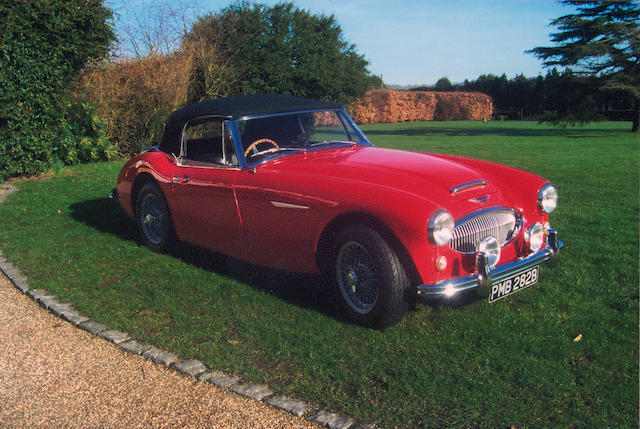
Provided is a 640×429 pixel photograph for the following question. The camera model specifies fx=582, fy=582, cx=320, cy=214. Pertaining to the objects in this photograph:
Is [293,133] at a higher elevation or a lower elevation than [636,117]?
higher

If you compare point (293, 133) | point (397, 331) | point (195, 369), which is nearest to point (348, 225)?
point (397, 331)

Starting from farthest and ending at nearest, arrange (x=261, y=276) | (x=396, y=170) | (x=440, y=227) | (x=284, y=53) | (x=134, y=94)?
(x=284, y=53) → (x=134, y=94) → (x=261, y=276) → (x=396, y=170) → (x=440, y=227)

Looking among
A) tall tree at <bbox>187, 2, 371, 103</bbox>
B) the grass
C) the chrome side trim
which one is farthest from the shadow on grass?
tall tree at <bbox>187, 2, 371, 103</bbox>

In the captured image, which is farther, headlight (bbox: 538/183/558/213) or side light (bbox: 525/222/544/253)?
headlight (bbox: 538/183/558/213)

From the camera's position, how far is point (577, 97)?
31.6 metres

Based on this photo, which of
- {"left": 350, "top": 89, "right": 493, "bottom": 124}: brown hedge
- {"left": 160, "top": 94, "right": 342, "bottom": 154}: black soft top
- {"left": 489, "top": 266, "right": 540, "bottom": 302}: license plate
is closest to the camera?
{"left": 489, "top": 266, "right": 540, "bottom": 302}: license plate

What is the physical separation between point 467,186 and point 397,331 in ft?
3.86

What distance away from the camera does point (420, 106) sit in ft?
181

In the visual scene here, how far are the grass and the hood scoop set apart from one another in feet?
2.75

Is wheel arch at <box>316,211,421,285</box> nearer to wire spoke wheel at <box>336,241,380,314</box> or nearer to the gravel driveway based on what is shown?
wire spoke wheel at <box>336,241,380,314</box>

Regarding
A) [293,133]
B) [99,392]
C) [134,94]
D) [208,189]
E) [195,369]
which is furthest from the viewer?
[134,94]

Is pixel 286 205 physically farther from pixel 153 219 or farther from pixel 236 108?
pixel 153 219

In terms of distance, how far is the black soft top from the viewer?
17.6 feet

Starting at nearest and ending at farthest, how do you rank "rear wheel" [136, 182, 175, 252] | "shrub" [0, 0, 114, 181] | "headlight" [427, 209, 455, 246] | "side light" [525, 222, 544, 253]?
"headlight" [427, 209, 455, 246] < "side light" [525, 222, 544, 253] < "rear wheel" [136, 182, 175, 252] < "shrub" [0, 0, 114, 181]
